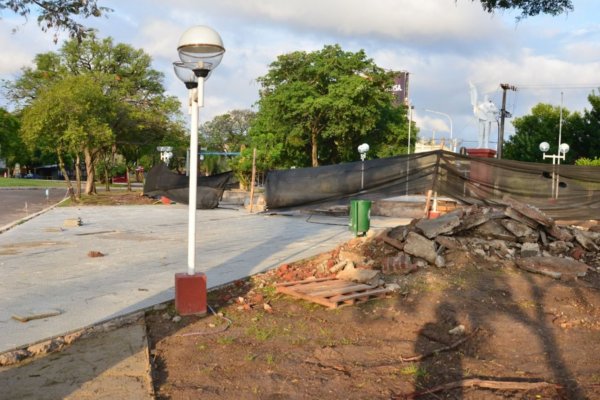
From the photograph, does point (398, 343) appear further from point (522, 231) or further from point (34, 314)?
point (522, 231)

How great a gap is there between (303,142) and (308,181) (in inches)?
1051

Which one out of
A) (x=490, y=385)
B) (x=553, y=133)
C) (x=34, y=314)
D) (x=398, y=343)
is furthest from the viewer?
(x=553, y=133)

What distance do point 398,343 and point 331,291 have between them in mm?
1505

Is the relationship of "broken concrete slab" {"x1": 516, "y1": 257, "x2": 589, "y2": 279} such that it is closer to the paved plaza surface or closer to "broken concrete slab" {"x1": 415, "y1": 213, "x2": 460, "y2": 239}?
"broken concrete slab" {"x1": 415, "y1": 213, "x2": 460, "y2": 239}

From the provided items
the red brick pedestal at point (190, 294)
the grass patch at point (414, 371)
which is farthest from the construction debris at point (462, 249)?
the grass patch at point (414, 371)

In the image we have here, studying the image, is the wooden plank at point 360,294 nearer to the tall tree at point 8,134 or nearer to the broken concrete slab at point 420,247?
the broken concrete slab at point 420,247

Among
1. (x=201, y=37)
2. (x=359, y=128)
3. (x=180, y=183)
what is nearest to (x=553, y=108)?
(x=359, y=128)

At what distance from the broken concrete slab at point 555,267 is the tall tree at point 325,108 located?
28855mm

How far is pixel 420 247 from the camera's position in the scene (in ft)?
26.6

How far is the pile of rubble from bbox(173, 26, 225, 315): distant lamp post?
201 centimetres

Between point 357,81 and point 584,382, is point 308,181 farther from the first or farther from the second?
point 357,81

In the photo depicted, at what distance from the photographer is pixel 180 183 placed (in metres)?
23.8

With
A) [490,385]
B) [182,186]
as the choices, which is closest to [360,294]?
[490,385]

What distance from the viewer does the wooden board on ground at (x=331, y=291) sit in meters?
6.20
